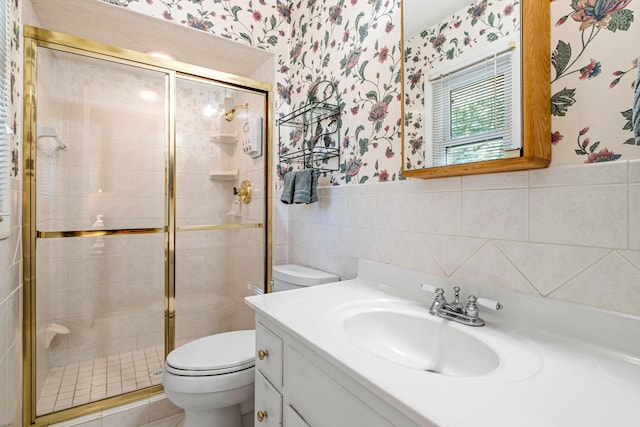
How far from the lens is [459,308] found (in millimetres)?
952

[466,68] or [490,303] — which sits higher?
[466,68]

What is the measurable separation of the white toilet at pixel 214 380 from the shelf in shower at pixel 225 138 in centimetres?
100

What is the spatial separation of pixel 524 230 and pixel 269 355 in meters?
0.84

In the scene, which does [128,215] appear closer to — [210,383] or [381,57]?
[210,383]

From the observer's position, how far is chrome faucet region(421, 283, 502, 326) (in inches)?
35.1

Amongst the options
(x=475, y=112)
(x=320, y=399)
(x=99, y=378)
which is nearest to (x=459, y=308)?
(x=320, y=399)

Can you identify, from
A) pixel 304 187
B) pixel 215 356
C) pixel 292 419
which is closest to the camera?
pixel 292 419

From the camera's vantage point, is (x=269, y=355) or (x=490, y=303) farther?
(x=269, y=355)

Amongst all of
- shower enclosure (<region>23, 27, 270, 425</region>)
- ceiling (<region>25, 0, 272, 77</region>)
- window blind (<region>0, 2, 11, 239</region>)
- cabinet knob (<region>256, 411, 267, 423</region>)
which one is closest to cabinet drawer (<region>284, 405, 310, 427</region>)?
cabinet knob (<region>256, 411, 267, 423</region>)

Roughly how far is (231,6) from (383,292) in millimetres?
1905

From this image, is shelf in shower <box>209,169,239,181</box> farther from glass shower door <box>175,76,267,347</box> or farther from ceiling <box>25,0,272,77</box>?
ceiling <box>25,0,272,77</box>

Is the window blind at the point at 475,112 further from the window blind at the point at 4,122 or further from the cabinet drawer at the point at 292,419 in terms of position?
the window blind at the point at 4,122

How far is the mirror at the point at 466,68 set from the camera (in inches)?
32.3

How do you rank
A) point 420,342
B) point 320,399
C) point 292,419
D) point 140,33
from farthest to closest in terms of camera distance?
point 140,33 → point 420,342 → point 292,419 → point 320,399
